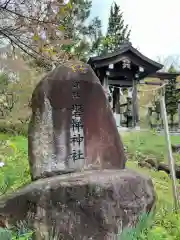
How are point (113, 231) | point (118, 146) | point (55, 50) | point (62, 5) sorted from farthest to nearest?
point (118, 146)
point (113, 231)
point (55, 50)
point (62, 5)

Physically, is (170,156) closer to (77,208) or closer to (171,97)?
(77,208)

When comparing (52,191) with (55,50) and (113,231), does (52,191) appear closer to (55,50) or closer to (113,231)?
(113,231)

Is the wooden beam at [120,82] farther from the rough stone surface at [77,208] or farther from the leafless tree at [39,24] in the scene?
the leafless tree at [39,24]

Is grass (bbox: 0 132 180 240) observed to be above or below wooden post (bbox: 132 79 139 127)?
below

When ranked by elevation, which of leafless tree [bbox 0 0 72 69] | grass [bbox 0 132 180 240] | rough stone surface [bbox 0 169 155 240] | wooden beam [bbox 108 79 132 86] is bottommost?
grass [bbox 0 132 180 240]

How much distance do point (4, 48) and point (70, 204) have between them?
5685mm

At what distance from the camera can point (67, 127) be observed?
4.03m

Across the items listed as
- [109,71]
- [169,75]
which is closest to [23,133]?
[109,71]

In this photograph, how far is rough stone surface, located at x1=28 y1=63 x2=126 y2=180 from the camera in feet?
12.7

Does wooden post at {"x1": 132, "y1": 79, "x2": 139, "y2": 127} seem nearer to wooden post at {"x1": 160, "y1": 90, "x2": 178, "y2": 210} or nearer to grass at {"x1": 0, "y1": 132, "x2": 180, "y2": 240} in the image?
→ grass at {"x1": 0, "y1": 132, "x2": 180, "y2": 240}

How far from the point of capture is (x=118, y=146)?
13.5 ft

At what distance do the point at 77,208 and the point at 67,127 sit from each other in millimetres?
1186

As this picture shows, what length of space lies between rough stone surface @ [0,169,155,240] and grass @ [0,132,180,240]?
33cm

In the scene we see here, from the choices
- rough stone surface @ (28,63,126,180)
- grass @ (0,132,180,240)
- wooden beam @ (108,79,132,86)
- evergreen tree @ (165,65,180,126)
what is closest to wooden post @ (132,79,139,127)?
wooden beam @ (108,79,132,86)
